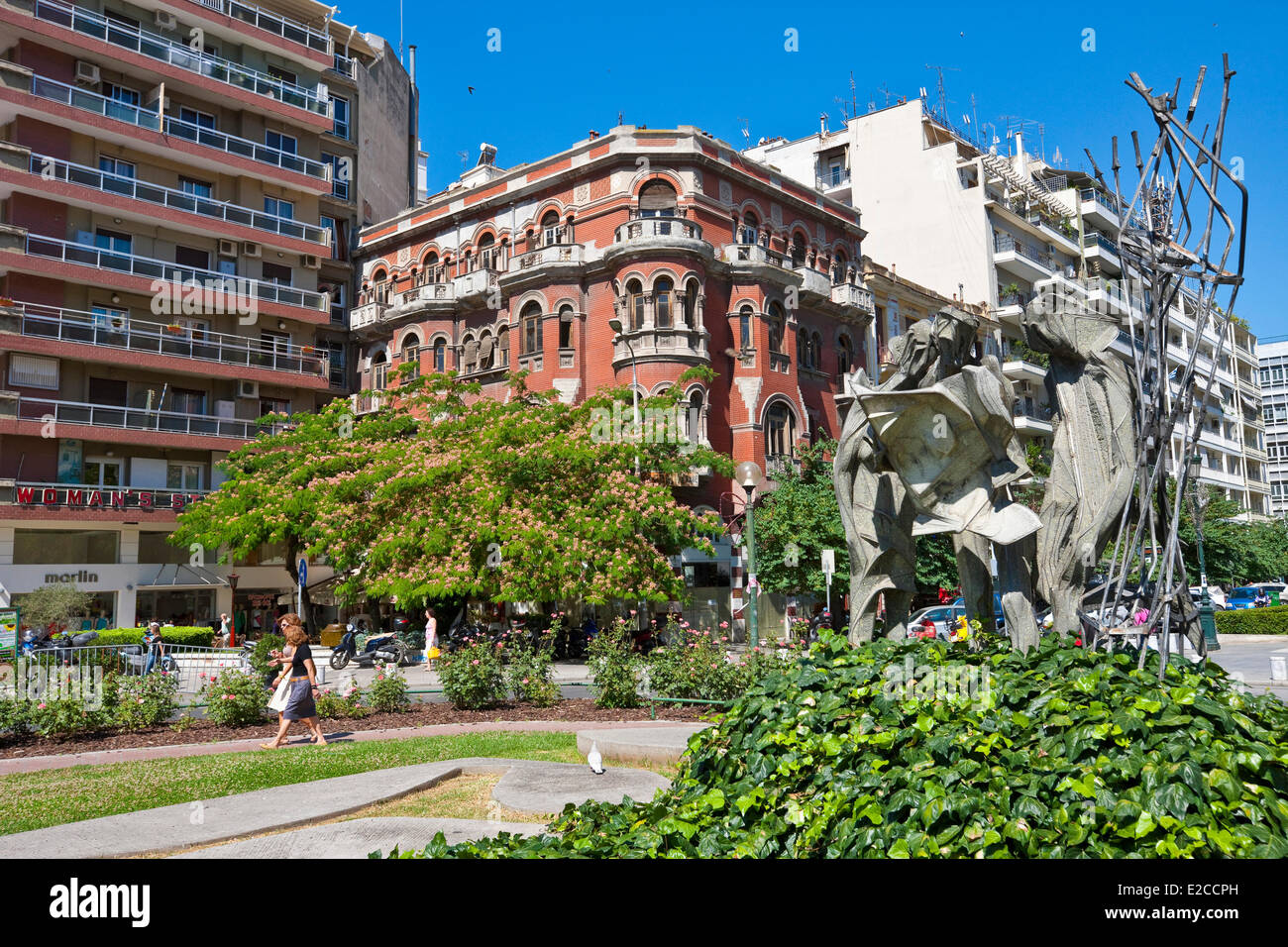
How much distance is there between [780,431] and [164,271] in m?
21.9

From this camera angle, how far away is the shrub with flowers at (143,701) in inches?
517

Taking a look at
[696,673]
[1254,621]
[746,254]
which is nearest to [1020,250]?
[746,254]

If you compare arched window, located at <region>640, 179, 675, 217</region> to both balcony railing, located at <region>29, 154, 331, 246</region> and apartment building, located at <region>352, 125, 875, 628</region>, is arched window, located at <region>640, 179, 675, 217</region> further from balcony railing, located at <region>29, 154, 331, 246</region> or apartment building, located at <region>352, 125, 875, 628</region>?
balcony railing, located at <region>29, 154, 331, 246</region>

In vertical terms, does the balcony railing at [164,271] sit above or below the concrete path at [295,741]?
above

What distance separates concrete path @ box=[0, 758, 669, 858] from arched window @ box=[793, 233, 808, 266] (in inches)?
1243

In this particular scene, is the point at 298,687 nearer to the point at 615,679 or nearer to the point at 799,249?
the point at 615,679

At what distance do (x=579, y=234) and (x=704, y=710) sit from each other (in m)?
25.0

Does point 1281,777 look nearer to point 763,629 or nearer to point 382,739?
point 382,739

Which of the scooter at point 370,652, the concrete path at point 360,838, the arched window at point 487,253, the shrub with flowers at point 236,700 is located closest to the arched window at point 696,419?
the arched window at point 487,253

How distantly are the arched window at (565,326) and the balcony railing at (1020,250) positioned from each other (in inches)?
968

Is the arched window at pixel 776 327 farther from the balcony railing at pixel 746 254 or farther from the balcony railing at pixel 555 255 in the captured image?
the balcony railing at pixel 555 255

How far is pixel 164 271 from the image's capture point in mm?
31875

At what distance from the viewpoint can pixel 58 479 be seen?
29.3m

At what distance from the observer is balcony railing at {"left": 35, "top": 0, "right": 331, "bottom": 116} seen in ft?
98.3
